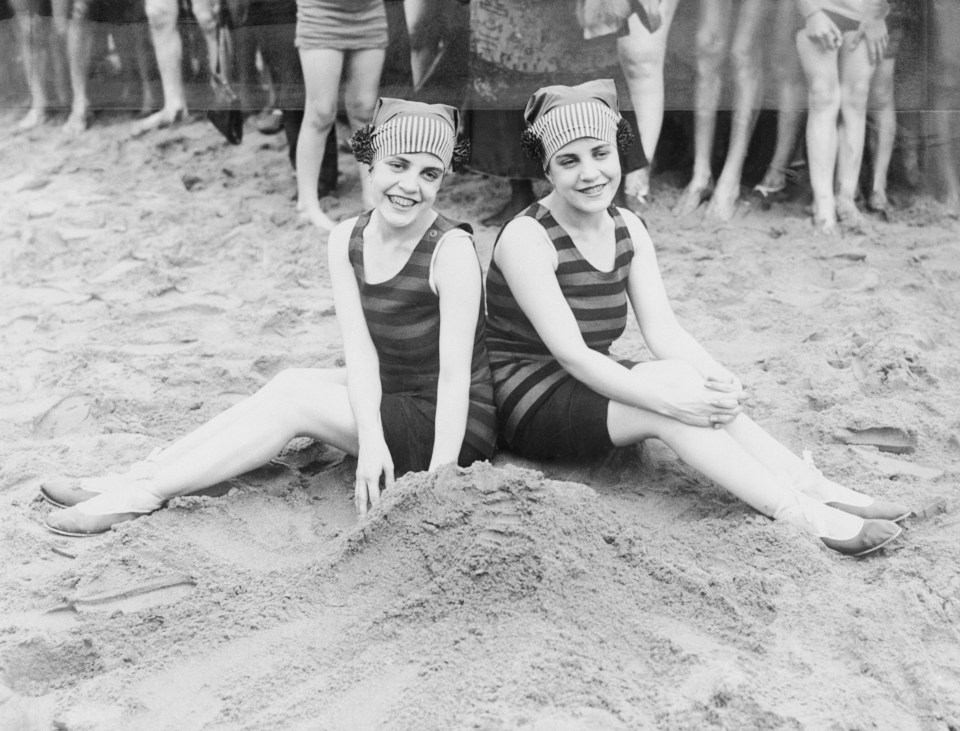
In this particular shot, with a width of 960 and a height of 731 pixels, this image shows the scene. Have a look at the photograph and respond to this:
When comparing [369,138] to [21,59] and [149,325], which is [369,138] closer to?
[149,325]

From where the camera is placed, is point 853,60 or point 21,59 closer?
point 853,60

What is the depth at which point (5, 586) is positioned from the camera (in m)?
2.62

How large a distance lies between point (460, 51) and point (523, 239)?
2117 millimetres

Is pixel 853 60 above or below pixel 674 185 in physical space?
above

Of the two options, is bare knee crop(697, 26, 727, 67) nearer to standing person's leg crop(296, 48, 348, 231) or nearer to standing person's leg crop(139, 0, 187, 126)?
standing person's leg crop(296, 48, 348, 231)

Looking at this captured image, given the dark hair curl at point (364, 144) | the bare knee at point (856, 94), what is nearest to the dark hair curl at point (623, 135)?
the dark hair curl at point (364, 144)

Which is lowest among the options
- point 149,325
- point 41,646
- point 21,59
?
point 149,325

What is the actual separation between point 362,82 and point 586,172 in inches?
94.6

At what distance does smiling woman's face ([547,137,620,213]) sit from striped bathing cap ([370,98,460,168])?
28 centimetres

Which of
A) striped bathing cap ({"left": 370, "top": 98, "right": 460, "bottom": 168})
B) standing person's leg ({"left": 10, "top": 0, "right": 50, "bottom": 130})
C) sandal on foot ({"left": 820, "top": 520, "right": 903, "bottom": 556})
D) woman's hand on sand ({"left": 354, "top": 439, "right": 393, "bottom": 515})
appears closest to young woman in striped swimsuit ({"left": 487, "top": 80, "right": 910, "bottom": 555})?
sandal on foot ({"left": 820, "top": 520, "right": 903, "bottom": 556})

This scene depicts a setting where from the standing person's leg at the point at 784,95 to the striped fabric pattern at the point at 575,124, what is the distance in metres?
2.31

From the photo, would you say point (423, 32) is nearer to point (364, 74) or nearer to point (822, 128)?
point (364, 74)

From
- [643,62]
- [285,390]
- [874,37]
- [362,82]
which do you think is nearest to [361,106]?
[362,82]

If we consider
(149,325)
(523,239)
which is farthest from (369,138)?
(149,325)
